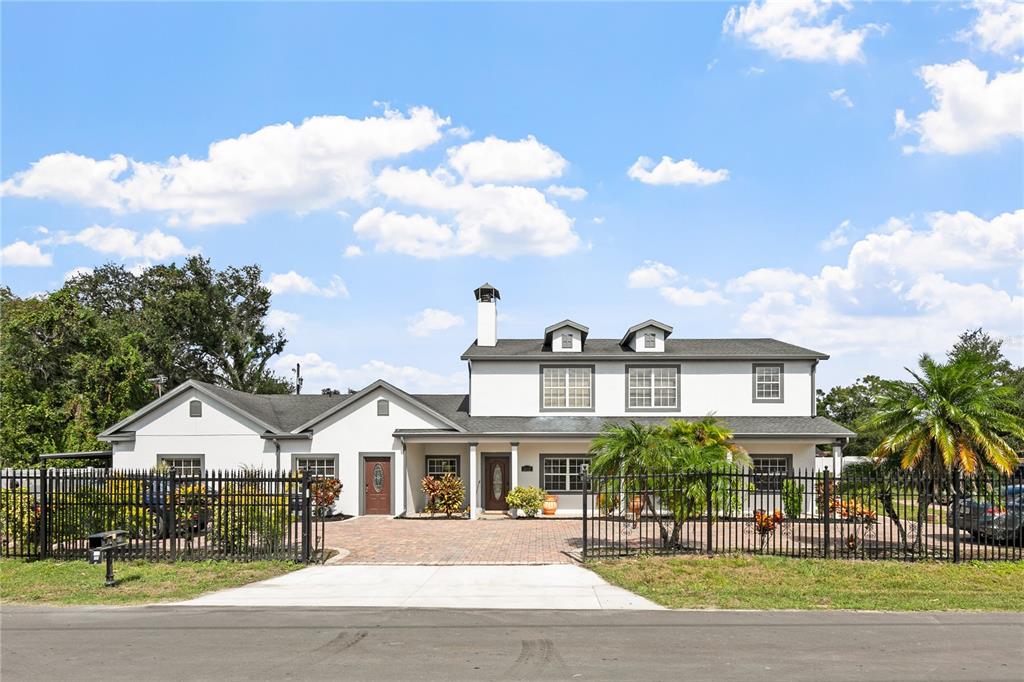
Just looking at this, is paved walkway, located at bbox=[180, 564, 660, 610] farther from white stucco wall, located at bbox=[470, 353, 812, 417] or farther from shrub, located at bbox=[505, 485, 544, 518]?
white stucco wall, located at bbox=[470, 353, 812, 417]

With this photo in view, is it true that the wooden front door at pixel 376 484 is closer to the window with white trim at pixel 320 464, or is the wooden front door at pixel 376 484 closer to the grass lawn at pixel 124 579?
the window with white trim at pixel 320 464

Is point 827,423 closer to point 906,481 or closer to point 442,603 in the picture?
point 906,481

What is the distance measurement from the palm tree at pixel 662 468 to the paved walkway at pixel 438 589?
2.56 metres

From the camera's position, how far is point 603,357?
29.3 metres

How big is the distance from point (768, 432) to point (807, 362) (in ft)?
12.8

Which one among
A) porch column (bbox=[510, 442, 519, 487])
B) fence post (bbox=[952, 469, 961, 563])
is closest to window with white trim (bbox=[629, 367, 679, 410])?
porch column (bbox=[510, 442, 519, 487])

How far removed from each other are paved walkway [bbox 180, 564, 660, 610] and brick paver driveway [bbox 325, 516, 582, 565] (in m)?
1.25

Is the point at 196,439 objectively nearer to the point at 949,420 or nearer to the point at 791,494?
the point at 791,494

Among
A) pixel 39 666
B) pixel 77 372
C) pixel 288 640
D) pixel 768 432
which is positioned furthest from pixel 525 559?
pixel 77 372

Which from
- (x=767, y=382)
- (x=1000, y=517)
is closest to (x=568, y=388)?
(x=767, y=382)

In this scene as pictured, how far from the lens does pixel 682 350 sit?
30.0 metres

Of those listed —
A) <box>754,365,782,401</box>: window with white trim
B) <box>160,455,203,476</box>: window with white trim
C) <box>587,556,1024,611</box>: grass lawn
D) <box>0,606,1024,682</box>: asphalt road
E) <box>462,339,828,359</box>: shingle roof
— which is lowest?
<box>587,556,1024,611</box>: grass lawn

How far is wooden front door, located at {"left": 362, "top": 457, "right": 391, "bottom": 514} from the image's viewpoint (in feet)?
92.3

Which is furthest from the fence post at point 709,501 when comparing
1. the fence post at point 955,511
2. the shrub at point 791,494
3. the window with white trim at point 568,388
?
the window with white trim at point 568,388
